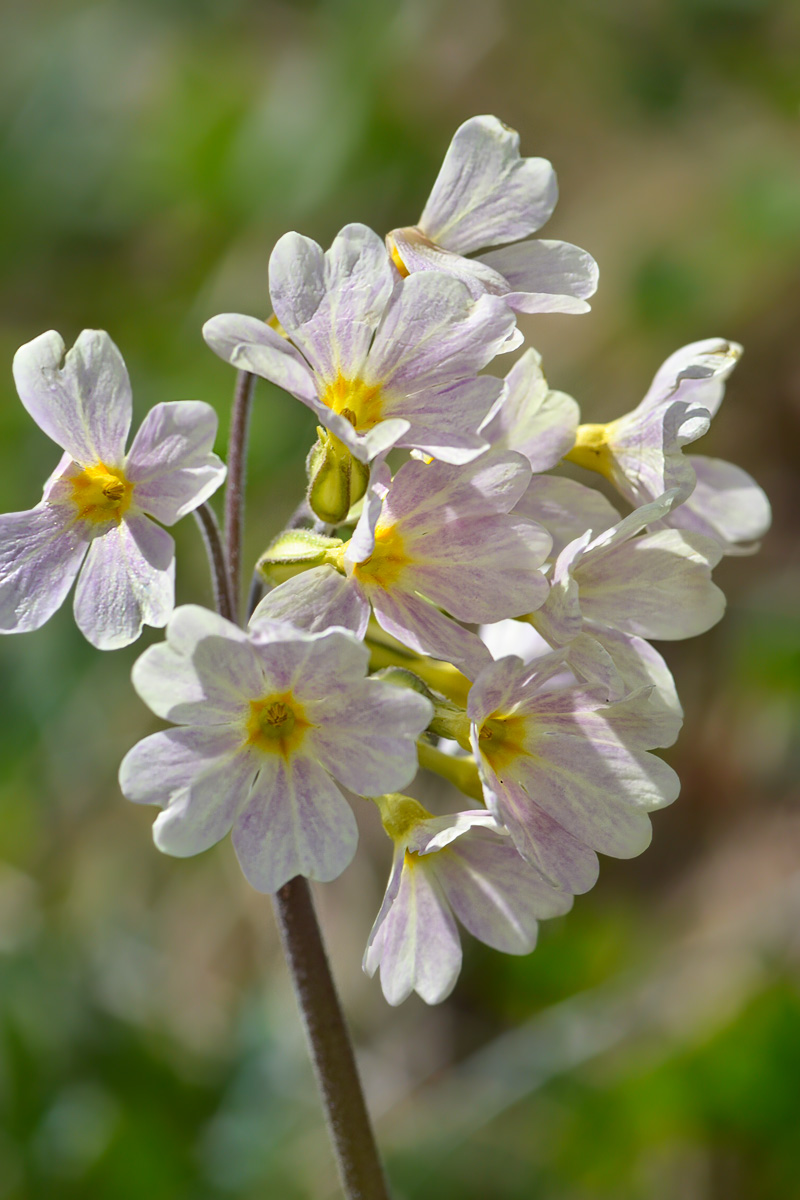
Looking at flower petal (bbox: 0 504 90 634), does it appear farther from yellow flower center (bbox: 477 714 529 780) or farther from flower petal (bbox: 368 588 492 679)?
yellow flower center (bbox: 477 714 529 780)

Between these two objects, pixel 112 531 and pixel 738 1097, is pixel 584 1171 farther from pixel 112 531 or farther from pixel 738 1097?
pixel 112 531

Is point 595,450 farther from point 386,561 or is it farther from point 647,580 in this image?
point 386,561

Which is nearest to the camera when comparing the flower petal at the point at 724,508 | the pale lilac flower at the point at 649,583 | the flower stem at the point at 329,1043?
the pale lilac flower at the point at 649,583

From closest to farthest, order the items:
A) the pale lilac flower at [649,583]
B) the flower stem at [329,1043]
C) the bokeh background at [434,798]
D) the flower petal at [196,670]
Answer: the flower petal at [196,670], the pale lilac flower at [649,583], the flower stem at [329,1043], the bokeh background at [434,798]

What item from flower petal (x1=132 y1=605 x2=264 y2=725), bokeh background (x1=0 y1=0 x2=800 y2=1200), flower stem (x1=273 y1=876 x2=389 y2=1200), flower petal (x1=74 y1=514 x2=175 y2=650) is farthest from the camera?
bokeh background (x1=0 y1=0 x2=800 y2=1200)

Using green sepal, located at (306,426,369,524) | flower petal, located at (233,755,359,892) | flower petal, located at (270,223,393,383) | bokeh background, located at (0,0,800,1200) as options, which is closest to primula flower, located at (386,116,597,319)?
flower petal, located at (270,223,393,383)

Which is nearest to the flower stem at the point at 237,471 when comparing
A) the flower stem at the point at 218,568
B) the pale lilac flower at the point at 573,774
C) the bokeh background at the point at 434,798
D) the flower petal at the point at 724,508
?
the flower stem at the point at 218,568

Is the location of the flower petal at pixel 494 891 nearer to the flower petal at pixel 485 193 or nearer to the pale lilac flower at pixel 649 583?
the pale lilac flower at pixel 649 583
